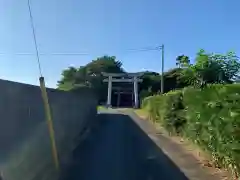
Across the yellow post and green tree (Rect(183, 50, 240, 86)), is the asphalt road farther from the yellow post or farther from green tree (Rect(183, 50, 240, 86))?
green tree (Rect(183, 50, 240, 86))

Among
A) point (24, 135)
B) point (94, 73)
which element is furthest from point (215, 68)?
point (94, 73)

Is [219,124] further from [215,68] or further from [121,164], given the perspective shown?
[215,68]

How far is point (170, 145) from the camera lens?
16234mm

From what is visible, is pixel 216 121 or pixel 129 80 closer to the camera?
pixel 216 121

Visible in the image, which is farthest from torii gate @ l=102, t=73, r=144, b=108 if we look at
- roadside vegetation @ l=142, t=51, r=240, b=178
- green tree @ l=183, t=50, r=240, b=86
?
roadside vegetation @ l=142, t=51, r=240, b=178

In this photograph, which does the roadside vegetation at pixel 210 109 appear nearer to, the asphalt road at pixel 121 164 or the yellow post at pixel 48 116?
the asphalt road at pixel 121 164

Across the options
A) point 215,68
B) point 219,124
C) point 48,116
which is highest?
point 215,68

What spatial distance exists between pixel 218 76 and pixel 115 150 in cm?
1284

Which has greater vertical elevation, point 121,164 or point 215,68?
point 215,68

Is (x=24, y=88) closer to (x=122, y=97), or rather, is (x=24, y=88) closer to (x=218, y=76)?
(x=218, y=76)

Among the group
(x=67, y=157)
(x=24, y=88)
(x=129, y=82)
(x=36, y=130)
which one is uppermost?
(x=129, y=82)

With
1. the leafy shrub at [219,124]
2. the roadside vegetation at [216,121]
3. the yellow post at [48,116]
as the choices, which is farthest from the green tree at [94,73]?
the yellow post at [48,116]

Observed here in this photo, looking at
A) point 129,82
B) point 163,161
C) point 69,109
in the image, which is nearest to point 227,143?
point 163,161

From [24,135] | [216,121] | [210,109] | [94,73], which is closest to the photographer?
[24,135]
